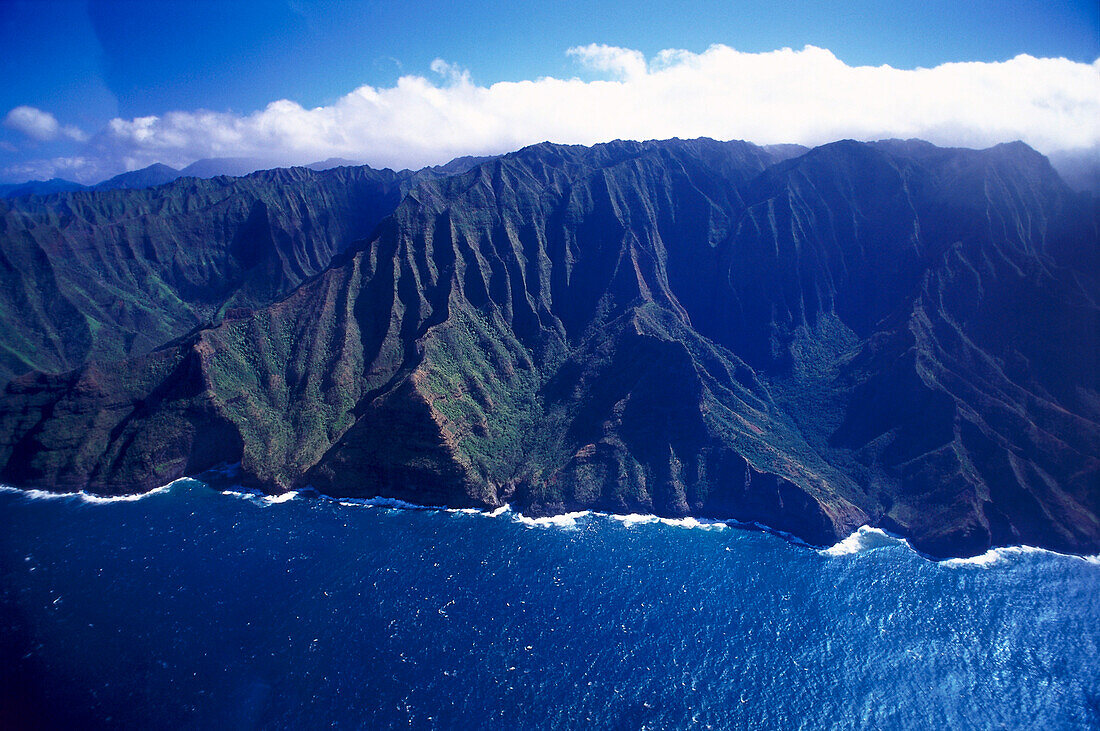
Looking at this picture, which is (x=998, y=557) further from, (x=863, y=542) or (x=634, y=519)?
(x=634, y=519)

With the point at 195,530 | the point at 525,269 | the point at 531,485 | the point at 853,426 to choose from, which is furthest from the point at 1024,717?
the point at 525,269

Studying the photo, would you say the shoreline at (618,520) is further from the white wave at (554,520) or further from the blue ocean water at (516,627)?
the blue ocean water at (516,627)

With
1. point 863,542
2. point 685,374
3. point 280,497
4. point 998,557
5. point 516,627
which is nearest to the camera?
point 516,627

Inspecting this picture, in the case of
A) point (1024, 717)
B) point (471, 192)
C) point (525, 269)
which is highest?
point (471, 192)

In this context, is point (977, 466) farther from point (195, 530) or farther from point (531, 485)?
point (195, 530)

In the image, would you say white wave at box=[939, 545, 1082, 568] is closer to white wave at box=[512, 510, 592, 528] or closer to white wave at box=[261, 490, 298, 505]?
white wave at box=[512, 510, 592, 528]

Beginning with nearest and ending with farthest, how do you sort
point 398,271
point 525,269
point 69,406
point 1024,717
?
point 1024,717 → point 69,406 → point 398,271 → point 525,269

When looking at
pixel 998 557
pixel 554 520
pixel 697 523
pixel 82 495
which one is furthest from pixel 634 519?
pixel 82 495
